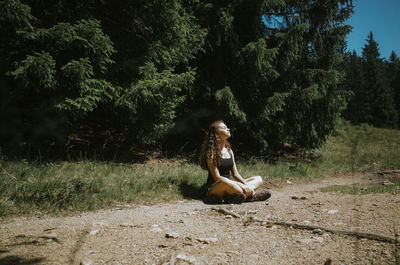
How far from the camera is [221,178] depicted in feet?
16.9

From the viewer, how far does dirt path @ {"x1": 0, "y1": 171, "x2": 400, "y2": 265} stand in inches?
105

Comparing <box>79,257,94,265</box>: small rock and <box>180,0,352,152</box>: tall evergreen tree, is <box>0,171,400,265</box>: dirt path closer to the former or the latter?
<box>79,257,94,265</box>: small rock

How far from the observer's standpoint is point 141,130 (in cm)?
774

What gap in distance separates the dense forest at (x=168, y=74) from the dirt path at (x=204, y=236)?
173cm

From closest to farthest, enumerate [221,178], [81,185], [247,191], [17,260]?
[17,260] < [81,185] < [221,178] < [247,191]

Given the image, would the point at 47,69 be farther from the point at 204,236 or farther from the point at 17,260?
the point at 204,236

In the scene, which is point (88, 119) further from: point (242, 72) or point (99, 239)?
point (99, 239)

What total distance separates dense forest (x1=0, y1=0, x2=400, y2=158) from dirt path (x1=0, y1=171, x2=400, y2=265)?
173 cm

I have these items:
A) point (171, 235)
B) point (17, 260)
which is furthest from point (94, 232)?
point (171, 235)

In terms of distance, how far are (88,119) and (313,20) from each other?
9.51 meters

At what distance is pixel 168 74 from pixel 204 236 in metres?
5.09

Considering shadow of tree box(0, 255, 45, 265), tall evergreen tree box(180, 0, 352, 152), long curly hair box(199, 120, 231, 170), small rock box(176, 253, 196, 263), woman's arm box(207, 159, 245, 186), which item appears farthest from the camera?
tall evergreen tree box(180, 0, 352, 152)

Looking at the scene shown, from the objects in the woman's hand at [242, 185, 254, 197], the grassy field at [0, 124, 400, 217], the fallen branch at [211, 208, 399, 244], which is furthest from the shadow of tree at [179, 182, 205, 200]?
the fallen branch at [211, 208, 399, 244]

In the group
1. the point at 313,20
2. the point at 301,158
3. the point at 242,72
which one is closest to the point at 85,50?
the point at 242,72
